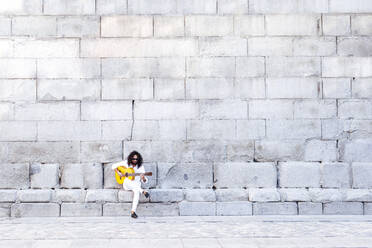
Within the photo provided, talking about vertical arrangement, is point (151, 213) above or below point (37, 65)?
below

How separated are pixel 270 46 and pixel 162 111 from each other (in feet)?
9.46

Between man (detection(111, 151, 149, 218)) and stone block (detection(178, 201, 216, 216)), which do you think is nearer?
man (detection(111, 151, 149, 218))

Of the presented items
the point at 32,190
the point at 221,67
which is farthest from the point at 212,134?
the point at 32,190

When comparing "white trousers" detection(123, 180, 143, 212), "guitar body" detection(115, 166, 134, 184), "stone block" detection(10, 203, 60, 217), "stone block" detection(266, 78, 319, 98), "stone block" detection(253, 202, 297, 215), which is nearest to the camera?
"white trousers" detection(123, 180, 143, 212)

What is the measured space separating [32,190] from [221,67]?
5042mm

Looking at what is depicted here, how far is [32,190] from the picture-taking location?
9.82 meters

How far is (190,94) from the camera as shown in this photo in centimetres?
1007

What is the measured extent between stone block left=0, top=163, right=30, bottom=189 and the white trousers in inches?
89.5

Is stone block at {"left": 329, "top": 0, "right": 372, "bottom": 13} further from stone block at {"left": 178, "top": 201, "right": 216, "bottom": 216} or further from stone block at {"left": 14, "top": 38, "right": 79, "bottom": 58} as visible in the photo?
stone block at {"left": 14, "top": 38, "right": 79, "bottom": 58}

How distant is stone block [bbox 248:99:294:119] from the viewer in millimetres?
10078

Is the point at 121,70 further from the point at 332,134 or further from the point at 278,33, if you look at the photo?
the point at 332,134

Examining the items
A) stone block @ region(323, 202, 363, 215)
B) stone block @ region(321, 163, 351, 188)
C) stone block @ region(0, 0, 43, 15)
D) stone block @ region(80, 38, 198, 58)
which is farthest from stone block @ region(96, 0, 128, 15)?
stone block @ region(323, 202, 363, 215)

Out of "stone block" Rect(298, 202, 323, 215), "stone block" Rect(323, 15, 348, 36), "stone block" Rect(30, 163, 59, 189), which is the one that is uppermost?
"stone block" Rect(323, 15, 348, 36)

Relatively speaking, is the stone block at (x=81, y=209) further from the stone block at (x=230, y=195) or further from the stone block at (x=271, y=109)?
the stone block at (x=271, y=109)
